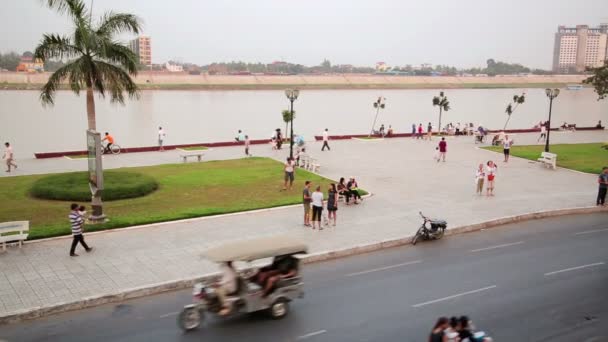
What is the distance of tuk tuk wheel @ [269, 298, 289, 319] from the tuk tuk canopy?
0.86 metres

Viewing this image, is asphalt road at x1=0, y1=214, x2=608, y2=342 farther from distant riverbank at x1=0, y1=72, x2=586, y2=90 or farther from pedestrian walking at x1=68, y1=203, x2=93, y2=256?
distant riverbank at x1=0, y1=72, x2=586, y2=90

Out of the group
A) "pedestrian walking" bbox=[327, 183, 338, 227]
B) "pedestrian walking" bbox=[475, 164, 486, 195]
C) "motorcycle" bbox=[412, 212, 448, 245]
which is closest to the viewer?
"motorcycle" bbox=[412, 212, 448, 245]

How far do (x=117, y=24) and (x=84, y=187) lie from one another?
229 inches

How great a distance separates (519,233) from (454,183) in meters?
7.03

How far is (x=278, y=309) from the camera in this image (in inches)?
435

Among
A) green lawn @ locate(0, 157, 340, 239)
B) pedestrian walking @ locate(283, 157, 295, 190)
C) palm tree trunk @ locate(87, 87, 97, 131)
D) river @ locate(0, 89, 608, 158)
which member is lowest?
river @ locate(0, 89, 608, 158)

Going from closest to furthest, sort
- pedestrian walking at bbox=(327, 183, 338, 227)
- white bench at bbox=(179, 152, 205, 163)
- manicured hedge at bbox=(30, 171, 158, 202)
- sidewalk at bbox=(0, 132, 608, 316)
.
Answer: sidewalk at bbox=(0, 132, 608, 316) → pedestrian walking at bbox=(327, 183, 338, 227) → manicured hedge at bbox=(30, 171, 158, 202) → white bench at bbox=(179, 152, 205, 163)

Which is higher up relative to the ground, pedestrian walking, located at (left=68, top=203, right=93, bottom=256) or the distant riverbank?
the distant riverbank

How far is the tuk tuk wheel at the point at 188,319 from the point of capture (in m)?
10.2

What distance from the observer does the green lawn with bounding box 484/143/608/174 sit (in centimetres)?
2891

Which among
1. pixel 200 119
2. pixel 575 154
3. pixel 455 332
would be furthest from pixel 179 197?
pixel 200 119

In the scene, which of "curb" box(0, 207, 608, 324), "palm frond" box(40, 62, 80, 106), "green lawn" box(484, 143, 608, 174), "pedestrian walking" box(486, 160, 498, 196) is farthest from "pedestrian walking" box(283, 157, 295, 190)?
"green lawn" box(484, 143, 608, 174)

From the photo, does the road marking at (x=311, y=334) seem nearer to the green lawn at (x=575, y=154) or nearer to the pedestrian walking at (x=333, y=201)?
the pedestrian walking at (x=333, y=201)

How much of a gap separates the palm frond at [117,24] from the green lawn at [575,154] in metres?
20.8
